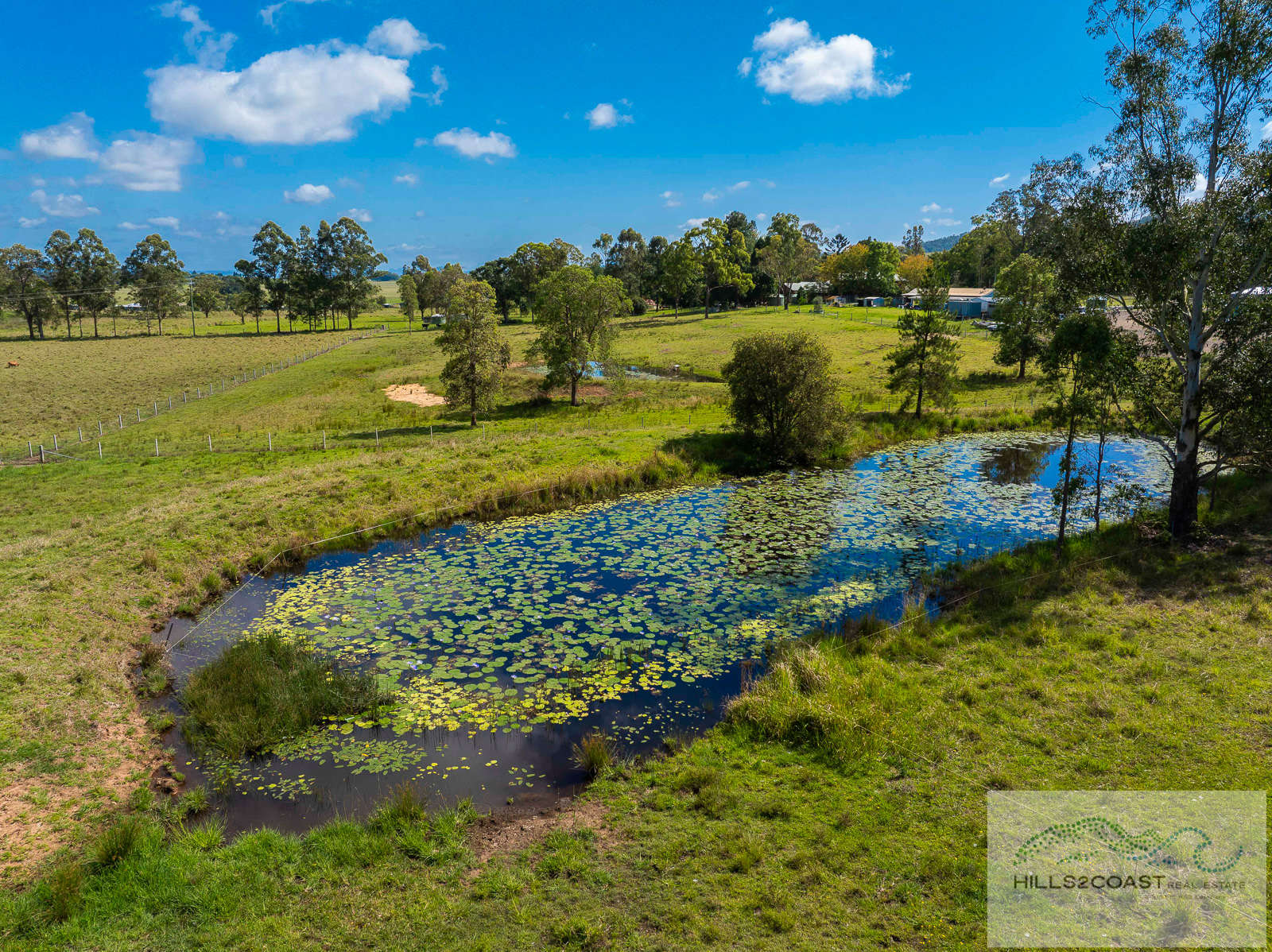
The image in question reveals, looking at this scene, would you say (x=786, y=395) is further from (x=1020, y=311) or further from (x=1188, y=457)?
(x=1020, y=311)

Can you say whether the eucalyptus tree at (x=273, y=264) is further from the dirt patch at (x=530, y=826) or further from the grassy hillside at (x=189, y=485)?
the dirt patch at (x=530, y=826)

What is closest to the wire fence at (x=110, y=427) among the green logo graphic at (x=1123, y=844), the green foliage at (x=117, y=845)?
the green foliage at (x=117, y=845)

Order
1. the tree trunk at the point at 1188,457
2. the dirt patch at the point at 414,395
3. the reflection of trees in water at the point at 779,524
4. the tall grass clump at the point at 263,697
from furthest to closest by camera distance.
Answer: the dirt patch at the point at 414,395
the reflection of trees in water at the point at 779,524
the tree trunk at the point at 1188,457
the tall grass clump at the point at 263,697

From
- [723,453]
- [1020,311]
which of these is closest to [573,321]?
[723,453]

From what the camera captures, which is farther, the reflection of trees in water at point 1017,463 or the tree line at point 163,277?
the tree line at point 163,277

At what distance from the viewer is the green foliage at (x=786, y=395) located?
104ft

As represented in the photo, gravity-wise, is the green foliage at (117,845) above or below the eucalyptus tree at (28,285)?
below

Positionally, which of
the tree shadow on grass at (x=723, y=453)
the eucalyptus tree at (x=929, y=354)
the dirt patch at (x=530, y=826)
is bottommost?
the dirt patch at (x=530, y=826)

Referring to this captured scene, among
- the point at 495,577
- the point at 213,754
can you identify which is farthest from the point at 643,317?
the point at 213,754

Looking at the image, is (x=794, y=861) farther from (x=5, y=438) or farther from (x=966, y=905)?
(x=5, y=438)

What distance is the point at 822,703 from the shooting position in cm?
1231

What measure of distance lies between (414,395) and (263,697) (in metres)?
39.7

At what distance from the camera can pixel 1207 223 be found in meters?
17.6

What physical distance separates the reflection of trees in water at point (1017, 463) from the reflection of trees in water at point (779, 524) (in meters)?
7.62
